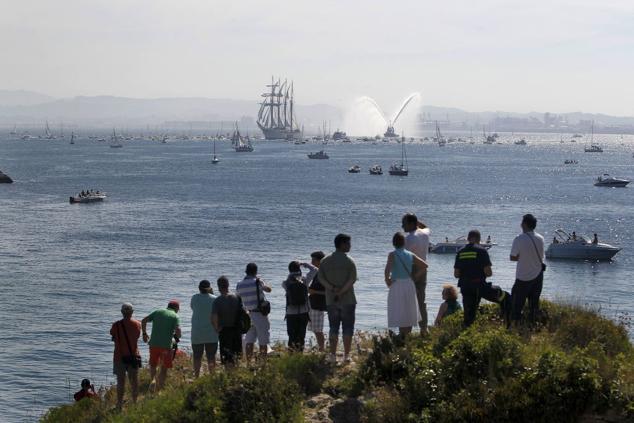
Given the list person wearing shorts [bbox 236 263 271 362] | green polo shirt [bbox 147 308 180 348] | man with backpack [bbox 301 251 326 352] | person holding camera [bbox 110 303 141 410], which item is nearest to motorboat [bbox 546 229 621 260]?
man with backpack [bbox 301 251 326 352]

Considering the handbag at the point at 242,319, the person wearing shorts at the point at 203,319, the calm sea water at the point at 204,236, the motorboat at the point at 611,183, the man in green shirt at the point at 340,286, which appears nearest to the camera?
the man in green shirt at the point at 340,286

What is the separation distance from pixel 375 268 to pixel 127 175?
84.6 m

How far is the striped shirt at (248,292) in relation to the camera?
496 inches

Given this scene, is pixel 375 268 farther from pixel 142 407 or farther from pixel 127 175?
pixel 127 175

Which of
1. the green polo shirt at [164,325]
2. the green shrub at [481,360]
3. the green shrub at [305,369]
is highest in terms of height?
the green shrub at [481,360]

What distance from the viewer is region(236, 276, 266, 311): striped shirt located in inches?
496

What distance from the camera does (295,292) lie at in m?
12.7

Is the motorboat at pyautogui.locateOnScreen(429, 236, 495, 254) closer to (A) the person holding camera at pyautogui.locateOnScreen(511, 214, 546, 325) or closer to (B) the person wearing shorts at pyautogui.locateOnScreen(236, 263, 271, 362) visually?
(B) the person wearing shorts at pyautogui.locateOnScreen(236, 263, 271, 362)

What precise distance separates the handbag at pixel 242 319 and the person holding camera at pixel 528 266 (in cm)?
353

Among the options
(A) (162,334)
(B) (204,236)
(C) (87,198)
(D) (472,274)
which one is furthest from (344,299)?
(C) (87,198)

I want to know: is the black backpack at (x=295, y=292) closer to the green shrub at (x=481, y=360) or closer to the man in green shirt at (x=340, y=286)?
the man in green shirt at (x=340, y=286)

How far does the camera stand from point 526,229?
1195 centimetres

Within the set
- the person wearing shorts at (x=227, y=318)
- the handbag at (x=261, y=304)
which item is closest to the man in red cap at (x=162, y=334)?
the person wearing shorts at (x=227, y=318)

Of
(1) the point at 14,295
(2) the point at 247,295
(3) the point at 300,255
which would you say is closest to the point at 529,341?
(2) the point at 247,295
